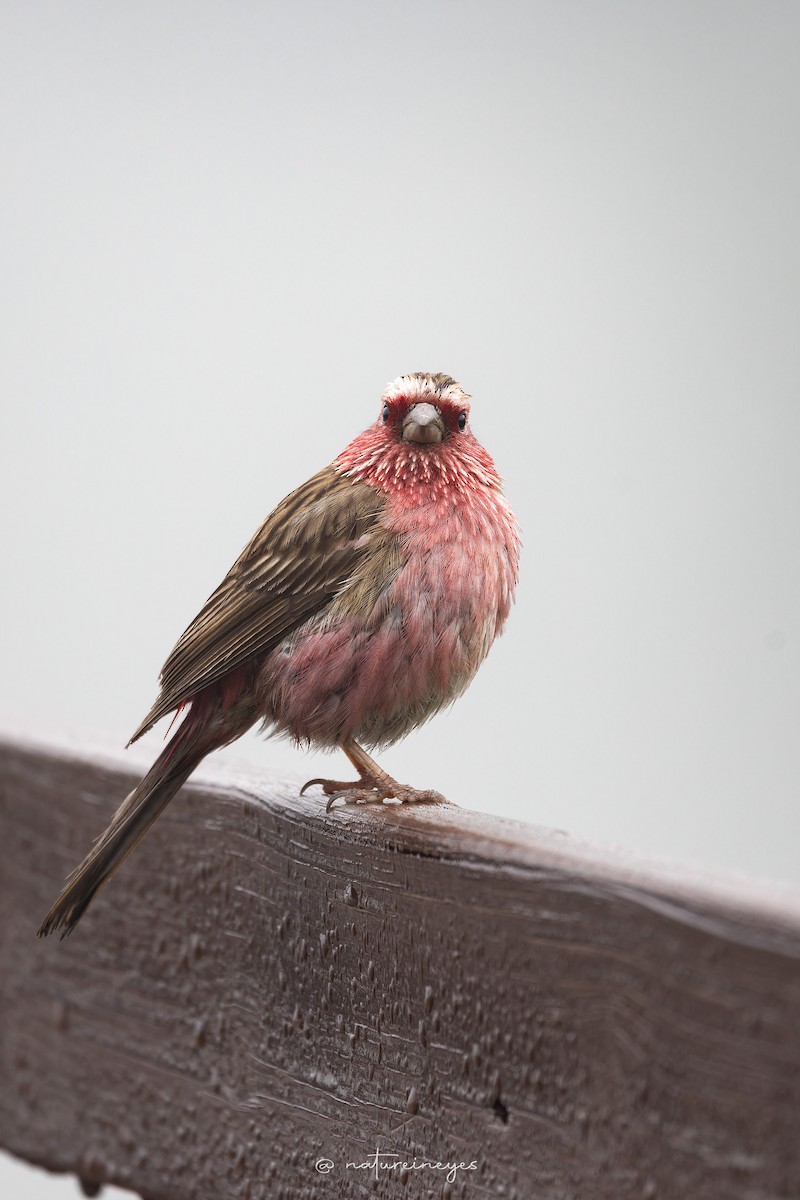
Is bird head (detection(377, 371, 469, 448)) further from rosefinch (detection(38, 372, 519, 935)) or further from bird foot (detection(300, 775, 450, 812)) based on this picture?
bird foot (detection(300, 775, 450, 812))

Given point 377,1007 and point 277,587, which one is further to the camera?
point 277,587

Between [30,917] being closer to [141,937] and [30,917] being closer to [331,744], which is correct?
[141,937]

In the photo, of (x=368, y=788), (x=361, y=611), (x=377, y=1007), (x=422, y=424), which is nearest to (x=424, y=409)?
(x=422, y=424)

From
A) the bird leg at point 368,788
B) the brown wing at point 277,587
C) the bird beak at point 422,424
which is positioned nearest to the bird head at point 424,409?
the bird beak at point 422,424

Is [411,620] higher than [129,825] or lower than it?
higher

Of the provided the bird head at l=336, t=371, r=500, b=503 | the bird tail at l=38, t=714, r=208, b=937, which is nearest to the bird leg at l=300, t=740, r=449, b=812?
the bird tail at l=38, t=714, r=208, b=937

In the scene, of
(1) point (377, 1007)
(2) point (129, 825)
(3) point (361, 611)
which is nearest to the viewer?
(1) point (377, 1007)

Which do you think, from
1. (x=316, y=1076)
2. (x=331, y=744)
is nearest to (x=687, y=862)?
(x=316, y=1076)

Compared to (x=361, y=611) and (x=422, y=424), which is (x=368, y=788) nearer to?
(x=361, y=611)
